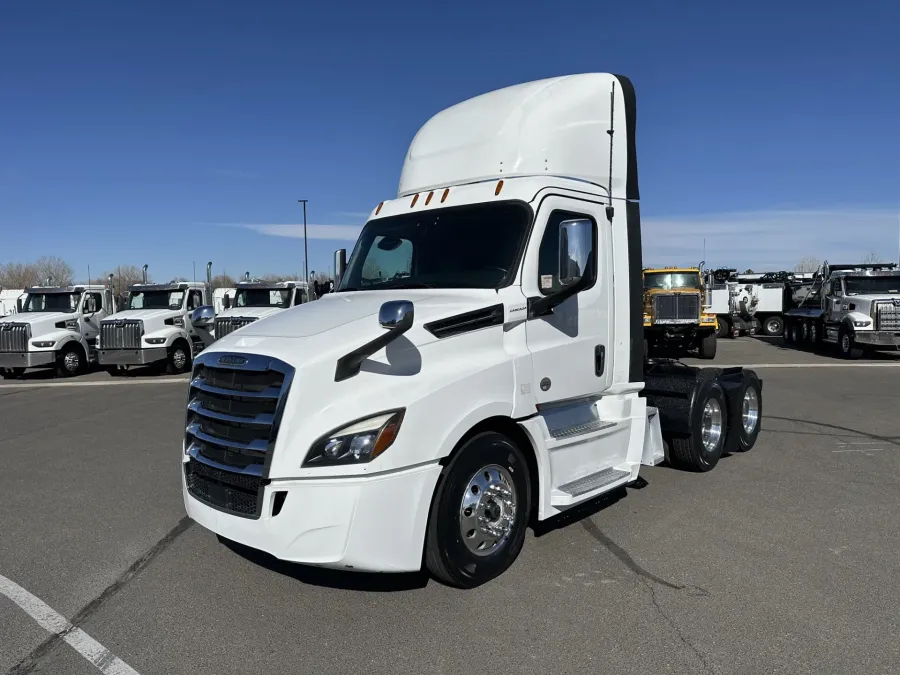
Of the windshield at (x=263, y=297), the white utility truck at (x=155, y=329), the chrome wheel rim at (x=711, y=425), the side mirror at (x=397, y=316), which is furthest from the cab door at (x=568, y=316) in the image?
the windshield at (x=263, y=297)

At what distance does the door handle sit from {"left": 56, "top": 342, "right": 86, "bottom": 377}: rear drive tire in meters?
17.6

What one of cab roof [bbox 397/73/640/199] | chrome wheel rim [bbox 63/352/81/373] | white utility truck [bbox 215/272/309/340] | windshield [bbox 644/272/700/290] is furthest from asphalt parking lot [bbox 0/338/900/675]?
windshield [bbox 644/272/700/290]

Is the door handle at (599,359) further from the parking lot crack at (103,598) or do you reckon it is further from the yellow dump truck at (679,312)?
the yellow dump truck at (679,312)

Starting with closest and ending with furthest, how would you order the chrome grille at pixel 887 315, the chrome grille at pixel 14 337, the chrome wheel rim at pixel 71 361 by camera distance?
the chrome grille at pixel 14 337 < the chrome wheel rim at pixel 71 361 < the chrome grille at pixel 887 315

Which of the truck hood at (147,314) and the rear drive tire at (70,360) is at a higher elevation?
the truck hood at (147,314)

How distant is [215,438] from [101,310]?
18482 millimetres

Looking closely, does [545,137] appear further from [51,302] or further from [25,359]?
[51,302]

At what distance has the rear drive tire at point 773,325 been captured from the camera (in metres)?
30.8

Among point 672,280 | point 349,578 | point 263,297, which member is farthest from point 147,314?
point 349,578

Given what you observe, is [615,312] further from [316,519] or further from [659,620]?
[316,519]

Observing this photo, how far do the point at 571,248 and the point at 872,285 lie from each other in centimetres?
2021

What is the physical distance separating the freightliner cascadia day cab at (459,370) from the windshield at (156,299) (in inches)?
607

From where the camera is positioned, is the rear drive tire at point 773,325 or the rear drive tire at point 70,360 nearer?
the rear drive tire at point 70,360

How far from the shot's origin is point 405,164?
617 cm
